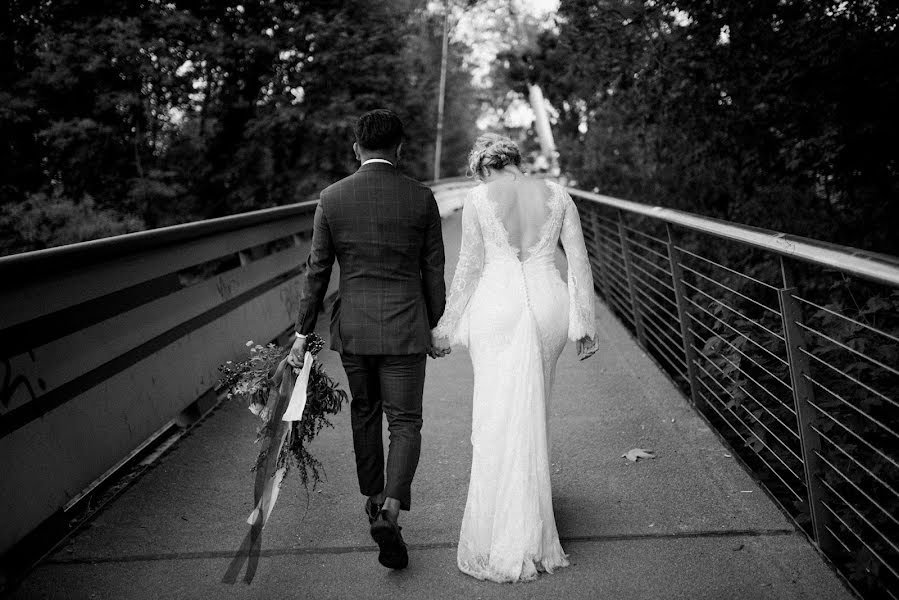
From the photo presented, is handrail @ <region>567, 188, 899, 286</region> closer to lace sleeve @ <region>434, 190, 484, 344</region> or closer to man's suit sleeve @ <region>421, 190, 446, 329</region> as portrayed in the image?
lace sleeve @ <region>434, 190, 484, 344</region>

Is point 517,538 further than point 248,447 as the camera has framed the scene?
No

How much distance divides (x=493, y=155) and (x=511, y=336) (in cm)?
82

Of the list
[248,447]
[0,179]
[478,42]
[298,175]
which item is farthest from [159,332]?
[478,42]

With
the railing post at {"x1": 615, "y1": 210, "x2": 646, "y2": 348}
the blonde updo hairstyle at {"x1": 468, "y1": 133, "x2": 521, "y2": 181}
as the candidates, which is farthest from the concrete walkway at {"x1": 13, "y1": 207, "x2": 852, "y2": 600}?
the railing post at {"x1": 615, "y1": 210, "x2": 646, "y2": 348}

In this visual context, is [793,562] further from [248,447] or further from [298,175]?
[298,175]

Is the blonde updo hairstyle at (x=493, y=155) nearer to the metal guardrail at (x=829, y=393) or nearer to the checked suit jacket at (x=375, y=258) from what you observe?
the checked suit jacket at (x=375, y=258)

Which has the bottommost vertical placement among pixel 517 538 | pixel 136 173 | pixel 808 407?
pixel 517 538

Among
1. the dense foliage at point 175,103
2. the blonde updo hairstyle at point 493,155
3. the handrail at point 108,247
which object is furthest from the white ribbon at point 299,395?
the dense foliage at point 175,103

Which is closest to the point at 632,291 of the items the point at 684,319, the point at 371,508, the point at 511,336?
the point at 684,319

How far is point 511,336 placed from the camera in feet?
11.7

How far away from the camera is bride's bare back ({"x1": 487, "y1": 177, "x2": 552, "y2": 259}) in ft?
11.9

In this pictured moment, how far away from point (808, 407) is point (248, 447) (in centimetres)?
326

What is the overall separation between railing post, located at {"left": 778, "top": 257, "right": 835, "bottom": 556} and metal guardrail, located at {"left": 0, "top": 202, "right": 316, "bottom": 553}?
3.36m

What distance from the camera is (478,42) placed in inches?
2269
